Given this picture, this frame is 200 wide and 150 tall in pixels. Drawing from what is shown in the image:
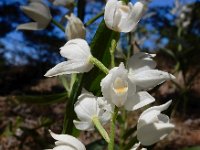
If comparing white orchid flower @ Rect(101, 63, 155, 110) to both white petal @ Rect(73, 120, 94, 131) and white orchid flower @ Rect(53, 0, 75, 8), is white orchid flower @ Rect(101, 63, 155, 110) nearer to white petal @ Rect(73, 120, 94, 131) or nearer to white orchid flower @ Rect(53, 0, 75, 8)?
white petal @ Rect(73, 120, 94, 131)

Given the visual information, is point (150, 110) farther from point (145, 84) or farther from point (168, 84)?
point (168, 84)

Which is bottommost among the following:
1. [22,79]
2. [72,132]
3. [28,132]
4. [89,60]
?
[22,79]

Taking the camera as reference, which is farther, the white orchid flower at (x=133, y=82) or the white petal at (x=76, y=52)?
the white petal at (x=76, y=52)

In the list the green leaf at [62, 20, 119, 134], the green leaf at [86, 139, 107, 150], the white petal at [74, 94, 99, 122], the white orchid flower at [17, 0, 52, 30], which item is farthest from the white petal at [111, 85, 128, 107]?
the green leaf at [86, 139, 107, 150]

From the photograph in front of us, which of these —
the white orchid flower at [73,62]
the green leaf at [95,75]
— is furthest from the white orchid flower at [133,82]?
the green leaf at [95,75]

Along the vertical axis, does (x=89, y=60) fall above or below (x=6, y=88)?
above

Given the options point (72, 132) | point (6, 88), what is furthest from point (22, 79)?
point (72, 132)

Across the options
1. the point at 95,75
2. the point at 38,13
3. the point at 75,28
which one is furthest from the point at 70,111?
the point at 38,13

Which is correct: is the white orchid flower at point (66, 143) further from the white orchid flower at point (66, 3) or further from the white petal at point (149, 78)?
the white orchid flower at point (66, 3)
